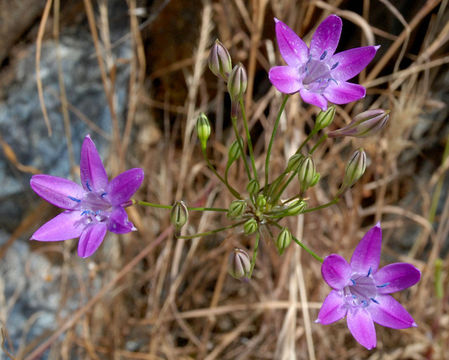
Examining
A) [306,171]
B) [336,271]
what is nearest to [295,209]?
[306,171]

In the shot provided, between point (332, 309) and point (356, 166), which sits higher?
point (356, 166)

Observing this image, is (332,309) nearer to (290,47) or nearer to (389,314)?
(389,314)

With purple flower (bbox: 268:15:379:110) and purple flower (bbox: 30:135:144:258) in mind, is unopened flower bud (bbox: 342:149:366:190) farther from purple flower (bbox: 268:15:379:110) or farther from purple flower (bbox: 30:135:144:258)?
purple flower (bbox: 30:135:144:258)

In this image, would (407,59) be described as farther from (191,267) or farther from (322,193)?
(191,267)

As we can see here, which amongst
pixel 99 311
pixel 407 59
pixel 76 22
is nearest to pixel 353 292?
pixel 407 59

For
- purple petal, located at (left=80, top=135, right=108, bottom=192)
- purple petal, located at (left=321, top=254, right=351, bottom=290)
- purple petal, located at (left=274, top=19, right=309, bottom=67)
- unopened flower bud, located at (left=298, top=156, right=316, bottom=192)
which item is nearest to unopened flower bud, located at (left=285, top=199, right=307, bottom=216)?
unopened flower bud, located at (left=298, top=156, right=316, bottom=192)

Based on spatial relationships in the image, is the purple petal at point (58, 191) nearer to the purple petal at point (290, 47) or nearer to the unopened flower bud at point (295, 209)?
the unopened flower bud at point (295, 209)
